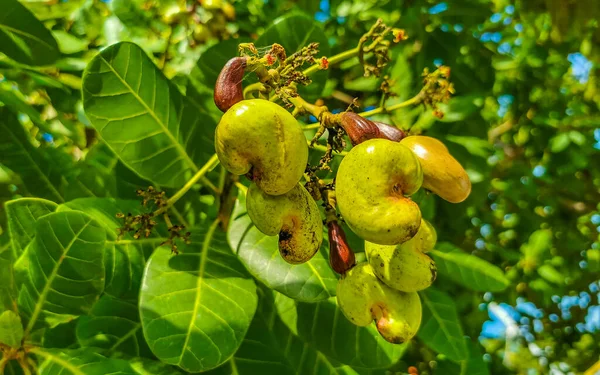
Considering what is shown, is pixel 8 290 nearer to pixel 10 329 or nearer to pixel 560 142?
pixel 10 329

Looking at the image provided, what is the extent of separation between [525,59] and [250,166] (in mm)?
2150

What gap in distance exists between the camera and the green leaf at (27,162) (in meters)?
1.46

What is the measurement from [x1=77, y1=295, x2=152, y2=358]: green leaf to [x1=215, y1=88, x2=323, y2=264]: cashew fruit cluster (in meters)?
0.58

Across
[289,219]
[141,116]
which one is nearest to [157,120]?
[141,116]

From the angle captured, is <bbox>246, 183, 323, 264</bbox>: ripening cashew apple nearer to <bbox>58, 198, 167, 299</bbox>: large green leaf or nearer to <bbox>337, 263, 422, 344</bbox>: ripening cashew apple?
<bbox>337, 263, 422, 344</bbox>: ripening cashew apple

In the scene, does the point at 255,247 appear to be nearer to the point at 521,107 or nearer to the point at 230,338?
the point at 230,338

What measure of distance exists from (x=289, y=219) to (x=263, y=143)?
0.15 meters

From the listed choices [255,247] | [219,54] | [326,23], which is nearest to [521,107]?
[326,23]

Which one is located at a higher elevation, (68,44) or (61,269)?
(68,44)

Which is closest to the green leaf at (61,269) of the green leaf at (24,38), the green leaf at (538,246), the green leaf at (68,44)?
the green leaf at (24,38)

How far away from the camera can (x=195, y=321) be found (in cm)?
112

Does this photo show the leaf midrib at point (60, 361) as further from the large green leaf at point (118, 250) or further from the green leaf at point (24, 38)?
the green leaf at point (24, 38)

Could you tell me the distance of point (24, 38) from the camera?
138 centimetres

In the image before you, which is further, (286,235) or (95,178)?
(95,178)
